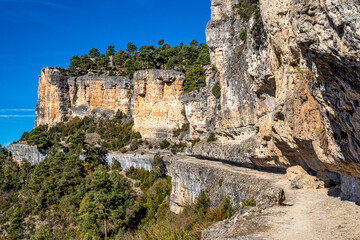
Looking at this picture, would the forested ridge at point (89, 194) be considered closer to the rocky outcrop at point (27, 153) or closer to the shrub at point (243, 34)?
the rocky outcrop at point (27, 153)

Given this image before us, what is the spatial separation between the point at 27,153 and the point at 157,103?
24.9 m

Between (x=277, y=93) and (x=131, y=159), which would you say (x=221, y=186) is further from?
(x=131, y=159)

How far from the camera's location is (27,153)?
52219mm

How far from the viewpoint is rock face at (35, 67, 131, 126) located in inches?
2203

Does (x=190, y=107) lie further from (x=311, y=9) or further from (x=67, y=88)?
(x=311, y=9)

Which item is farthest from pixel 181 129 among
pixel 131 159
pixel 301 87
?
pixel 301 87

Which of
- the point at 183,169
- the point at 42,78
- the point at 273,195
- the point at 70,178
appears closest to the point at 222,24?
the point at 183,169

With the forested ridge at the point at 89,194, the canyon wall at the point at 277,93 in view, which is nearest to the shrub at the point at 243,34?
the canyon wall at the point at 277,93

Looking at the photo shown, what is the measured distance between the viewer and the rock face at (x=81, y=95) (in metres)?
56.0

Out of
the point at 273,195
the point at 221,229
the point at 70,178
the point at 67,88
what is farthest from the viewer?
the point at 67,88

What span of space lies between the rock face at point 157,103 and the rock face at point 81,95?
7.09 m

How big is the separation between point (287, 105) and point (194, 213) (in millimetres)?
10063

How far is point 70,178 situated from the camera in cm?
3822

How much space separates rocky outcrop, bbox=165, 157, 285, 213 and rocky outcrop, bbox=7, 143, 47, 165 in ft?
106
